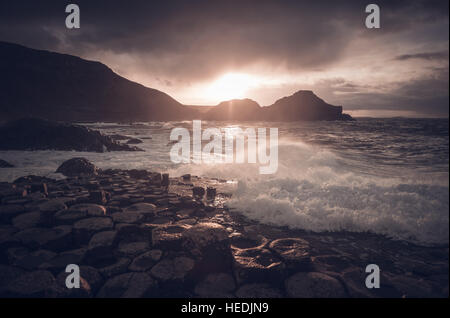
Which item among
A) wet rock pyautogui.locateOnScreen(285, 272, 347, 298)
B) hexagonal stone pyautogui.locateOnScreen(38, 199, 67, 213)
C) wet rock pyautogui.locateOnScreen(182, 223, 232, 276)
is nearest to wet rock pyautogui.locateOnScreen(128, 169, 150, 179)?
hexagonal stone pyautogui.locateOnScreen(38, 199, 67, 213)

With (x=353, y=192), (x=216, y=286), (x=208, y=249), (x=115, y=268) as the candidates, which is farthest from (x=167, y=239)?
(x=353, y=192)

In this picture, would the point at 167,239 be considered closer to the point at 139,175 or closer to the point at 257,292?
the point at 257,292

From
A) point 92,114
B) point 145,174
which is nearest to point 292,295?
→ point 145,174

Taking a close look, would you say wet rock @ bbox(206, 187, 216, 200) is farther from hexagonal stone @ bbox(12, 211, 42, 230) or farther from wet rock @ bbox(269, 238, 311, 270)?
hexagonal stone @ bbox(12, 211, 42, 230)

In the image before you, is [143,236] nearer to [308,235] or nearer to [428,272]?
[308,235]

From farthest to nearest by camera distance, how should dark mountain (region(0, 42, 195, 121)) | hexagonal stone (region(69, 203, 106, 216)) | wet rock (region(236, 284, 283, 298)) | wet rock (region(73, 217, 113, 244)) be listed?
dark mountain (region(0, 42, 195, 121))
hexagonal stone (region(69, 203, 106, 216))
wet rock (region(73, 217, 113, 244))
wet rock (region(236, 284, 283, 298))

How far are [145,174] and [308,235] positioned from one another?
7802mm

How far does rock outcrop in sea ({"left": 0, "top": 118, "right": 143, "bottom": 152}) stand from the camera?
16.6m

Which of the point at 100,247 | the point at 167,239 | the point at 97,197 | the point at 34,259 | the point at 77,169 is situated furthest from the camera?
the point at 77,169

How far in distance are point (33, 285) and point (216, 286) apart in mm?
2698

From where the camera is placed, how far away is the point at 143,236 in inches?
191

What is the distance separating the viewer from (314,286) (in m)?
3.40

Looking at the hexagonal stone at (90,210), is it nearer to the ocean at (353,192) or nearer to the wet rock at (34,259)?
the wet rock at (34,259)

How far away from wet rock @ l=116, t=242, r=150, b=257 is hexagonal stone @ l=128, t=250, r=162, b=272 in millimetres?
218
